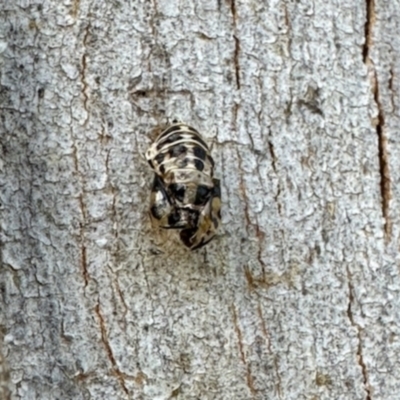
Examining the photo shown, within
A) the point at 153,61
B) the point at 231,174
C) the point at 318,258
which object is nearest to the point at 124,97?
the point at 153,61

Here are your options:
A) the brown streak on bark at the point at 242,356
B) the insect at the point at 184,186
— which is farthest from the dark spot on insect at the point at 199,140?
the brown streak on bark at the point at 242,356

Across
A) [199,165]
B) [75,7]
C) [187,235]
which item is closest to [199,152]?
[199,165]

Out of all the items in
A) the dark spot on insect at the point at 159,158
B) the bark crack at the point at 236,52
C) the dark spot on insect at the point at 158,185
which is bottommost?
the dark spot on insect at the point at 158,185

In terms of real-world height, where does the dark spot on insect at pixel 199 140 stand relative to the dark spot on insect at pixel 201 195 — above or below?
above

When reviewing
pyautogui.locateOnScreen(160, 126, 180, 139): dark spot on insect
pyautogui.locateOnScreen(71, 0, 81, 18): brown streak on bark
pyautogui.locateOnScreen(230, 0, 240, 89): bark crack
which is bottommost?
pyautogui.locateOnScreen(160, 126, 180, 139): dark spot on insect

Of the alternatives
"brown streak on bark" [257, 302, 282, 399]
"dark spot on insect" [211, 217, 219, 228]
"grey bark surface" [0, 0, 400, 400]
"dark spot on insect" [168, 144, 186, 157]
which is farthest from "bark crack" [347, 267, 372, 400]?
"dark spot on insect" [168, 144, 186, 157]

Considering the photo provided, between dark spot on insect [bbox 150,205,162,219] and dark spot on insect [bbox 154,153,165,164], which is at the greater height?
dark spot on insect [bbox 154,153,165,164]

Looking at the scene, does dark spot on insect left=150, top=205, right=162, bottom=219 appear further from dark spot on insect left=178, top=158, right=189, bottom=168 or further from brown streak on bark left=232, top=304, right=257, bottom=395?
brown streak on bark left=232, top=304, right=257, bottom=395

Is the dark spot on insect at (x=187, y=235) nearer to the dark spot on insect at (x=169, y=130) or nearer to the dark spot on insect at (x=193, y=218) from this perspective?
the dark spot on insect at (x=193, y=218)
